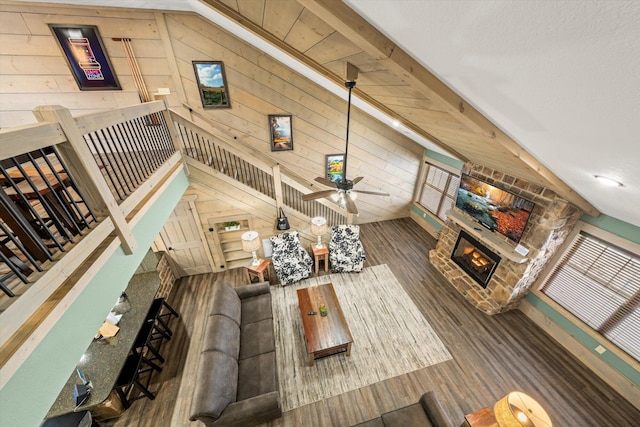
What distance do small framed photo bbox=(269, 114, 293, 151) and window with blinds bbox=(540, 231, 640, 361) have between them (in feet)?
18.8

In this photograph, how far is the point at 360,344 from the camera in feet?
13.1

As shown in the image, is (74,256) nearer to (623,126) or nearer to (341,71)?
(341,71)

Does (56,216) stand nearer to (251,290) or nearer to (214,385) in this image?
(214,385)

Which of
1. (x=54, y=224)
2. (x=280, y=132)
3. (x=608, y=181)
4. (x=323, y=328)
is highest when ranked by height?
(x=280, y=132)

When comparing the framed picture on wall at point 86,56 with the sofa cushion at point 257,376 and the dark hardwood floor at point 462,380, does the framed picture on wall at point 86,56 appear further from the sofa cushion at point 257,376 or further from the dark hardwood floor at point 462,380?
the sofa cushion at point 257,376

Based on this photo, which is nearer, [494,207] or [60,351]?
[60,351]

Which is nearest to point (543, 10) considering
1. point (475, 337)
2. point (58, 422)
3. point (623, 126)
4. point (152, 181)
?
point (623, 126)

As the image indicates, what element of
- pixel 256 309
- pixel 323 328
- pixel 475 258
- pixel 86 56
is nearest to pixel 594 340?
pixel 475 258

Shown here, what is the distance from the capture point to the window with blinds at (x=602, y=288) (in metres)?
3.12

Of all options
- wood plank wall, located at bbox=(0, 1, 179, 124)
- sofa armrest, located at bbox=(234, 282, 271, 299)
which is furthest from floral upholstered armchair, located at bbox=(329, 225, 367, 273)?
wood plank wall, located at bbox=(0, 1, 179, 124)

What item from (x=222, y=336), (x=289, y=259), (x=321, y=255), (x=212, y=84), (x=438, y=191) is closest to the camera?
(x=222, y=336)

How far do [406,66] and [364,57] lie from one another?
494mm

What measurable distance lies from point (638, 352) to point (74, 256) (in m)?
6.48

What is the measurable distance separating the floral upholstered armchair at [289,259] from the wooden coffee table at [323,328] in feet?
2.74
